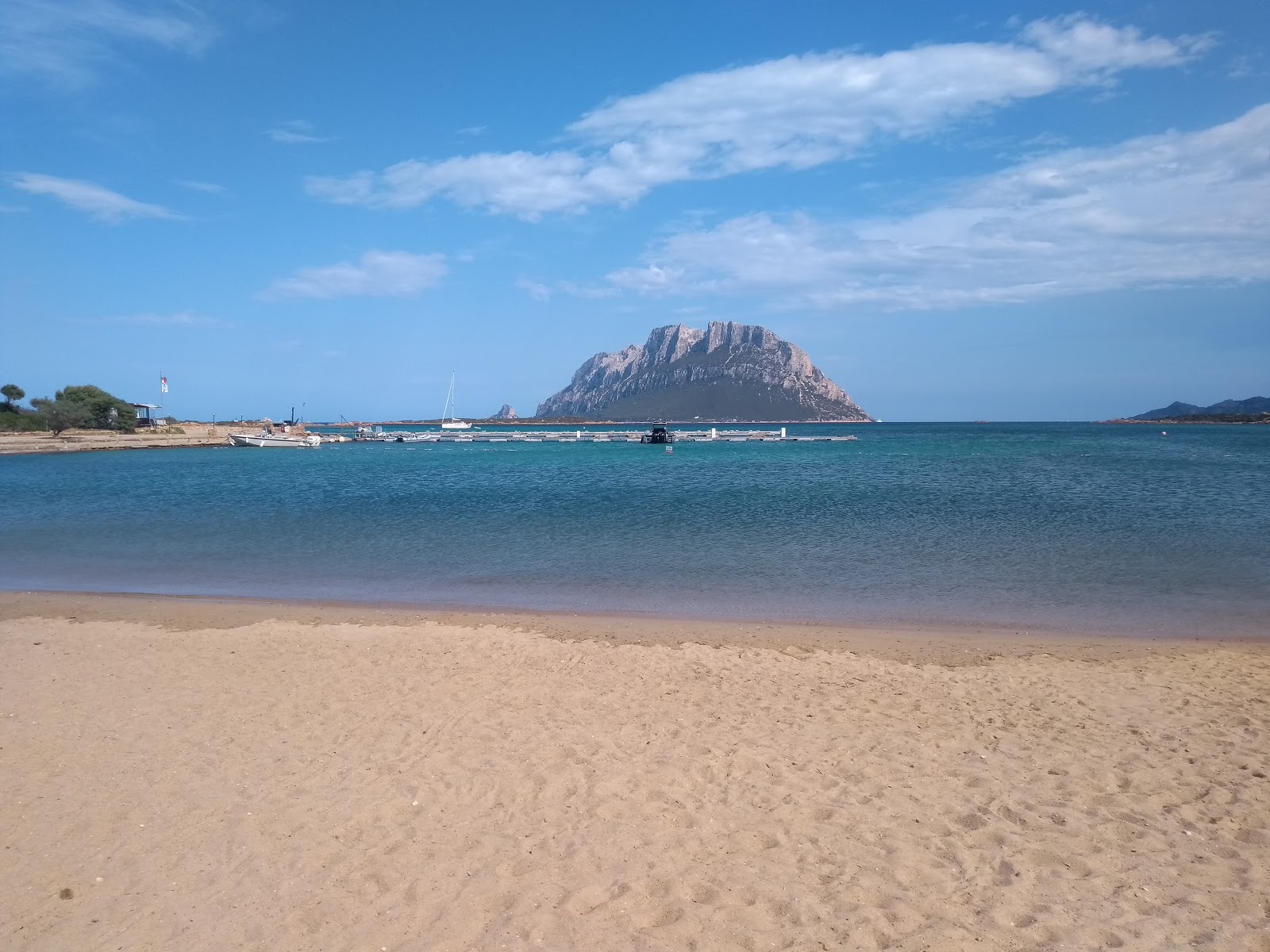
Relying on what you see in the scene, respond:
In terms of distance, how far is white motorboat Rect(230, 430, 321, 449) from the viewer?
84.5 metres

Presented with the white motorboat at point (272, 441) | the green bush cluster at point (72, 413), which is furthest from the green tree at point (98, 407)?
the white motorboat at point (272, 441)

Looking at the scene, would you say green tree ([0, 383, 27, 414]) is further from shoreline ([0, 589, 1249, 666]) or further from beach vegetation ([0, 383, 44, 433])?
shoreline ([0, 589, 1249, 666])

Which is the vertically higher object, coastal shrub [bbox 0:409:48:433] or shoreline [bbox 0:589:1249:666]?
coastal shrub [bbox 0:409:48:433]

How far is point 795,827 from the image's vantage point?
5.38 meters

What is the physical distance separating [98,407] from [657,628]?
298ft

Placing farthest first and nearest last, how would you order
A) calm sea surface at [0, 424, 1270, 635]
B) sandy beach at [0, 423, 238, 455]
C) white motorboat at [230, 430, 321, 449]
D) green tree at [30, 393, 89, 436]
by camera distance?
white motorboat at [230, 430, 321, 449], green tree at [30, 393, 89, 436], sandy beach at [0, 423, 238, 455], calm sea surface at [0, 424, 1270, 635]

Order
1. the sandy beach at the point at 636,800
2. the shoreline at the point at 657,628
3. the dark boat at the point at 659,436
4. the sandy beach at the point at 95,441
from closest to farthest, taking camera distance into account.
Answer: the sandy beach at the point at 636,800 → the shoreline at the point at 657,628 → the sandy beach at the point at 95,441 → the dark boat at the point at 659,436

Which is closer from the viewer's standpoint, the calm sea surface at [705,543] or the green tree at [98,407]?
the calm sea surface at [705,543]

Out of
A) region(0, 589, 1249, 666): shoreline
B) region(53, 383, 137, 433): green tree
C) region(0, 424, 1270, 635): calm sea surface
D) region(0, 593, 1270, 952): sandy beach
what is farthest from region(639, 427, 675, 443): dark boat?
region(0, 593, 1270, 952): sandy beach

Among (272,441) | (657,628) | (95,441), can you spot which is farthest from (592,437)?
(657,628)

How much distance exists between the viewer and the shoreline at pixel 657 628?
10133mm

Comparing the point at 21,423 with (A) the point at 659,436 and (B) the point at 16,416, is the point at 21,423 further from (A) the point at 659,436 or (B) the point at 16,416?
(A) the point at 659,436

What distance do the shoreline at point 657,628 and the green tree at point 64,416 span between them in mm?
76315

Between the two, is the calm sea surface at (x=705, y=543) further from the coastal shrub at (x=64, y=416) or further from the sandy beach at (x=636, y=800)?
the coastal shrub at (x=64, y=416)
